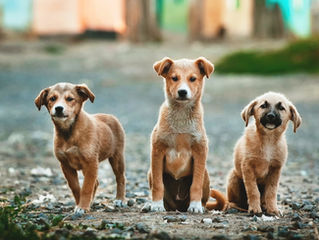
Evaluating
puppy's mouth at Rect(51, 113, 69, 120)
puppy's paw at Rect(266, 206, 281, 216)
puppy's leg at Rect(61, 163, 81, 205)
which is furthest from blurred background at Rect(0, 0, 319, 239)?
puppy's mouth at Rect(51, 113, 69, 120)

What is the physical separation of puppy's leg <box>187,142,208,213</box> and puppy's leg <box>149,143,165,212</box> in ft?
1.07

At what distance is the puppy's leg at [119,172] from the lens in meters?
6.96

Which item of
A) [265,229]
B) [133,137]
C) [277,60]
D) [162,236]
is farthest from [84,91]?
[277,60]

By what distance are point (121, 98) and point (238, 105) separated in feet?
13.4

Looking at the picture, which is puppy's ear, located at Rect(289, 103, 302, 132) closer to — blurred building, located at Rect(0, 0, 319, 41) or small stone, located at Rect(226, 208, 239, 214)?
small stone, located at Rect(226, 208, 239, 214)

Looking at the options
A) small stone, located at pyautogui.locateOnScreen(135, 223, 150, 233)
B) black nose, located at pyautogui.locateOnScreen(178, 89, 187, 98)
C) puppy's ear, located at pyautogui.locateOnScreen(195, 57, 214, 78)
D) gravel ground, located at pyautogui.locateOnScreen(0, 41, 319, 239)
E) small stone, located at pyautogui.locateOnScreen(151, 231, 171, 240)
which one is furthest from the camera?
puppy's ear, located at pyautogui.locateOnScreen(195, 57, 214, 78)

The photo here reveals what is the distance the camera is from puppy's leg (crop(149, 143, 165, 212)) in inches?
243

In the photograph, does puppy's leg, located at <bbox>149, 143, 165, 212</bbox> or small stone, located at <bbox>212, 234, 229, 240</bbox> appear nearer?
small stone, located at <bbox>212, 234, 229, 240</bbox>

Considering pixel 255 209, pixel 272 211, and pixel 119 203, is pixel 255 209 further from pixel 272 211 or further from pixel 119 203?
pixel 119 203

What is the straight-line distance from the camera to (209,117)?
16.9 metres

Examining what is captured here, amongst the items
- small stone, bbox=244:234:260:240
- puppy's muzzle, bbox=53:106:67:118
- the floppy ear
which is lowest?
small stone, bbox=244:234:260:240

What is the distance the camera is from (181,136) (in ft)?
20.2

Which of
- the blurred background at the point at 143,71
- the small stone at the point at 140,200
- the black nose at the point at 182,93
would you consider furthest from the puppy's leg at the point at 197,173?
the small stone at the point at 140,200

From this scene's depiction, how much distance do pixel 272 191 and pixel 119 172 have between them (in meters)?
1.85
